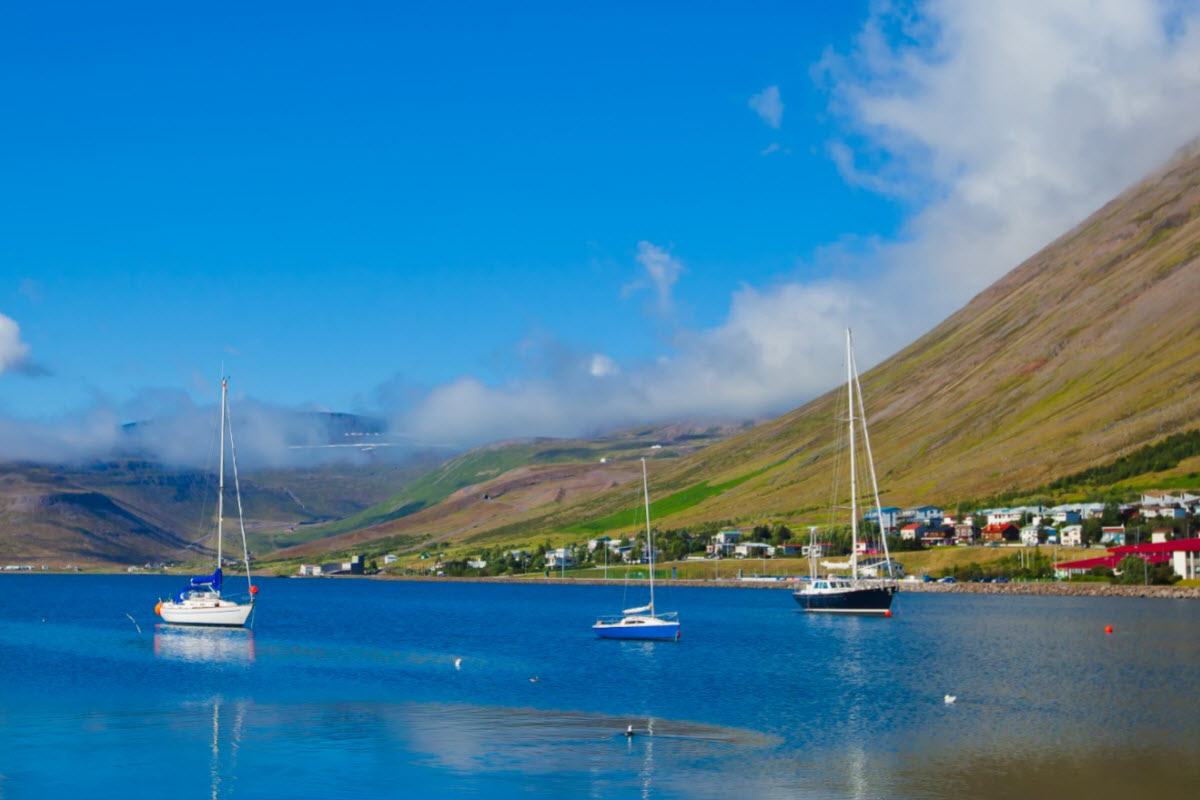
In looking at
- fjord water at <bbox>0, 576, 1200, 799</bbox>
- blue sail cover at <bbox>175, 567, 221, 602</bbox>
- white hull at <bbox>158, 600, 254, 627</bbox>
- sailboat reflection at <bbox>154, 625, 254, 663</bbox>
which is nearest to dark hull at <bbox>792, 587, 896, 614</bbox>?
fjord water at <bbox>0, 576, 1200, 799</bbox>

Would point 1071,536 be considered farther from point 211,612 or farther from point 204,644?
point 204,644

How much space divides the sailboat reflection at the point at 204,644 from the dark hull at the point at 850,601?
2316 inches

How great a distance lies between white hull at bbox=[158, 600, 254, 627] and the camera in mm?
105750

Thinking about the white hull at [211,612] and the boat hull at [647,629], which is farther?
the white hull at [211,612]

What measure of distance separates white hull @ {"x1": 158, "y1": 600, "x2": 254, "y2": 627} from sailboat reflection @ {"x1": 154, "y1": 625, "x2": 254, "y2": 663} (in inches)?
42.2

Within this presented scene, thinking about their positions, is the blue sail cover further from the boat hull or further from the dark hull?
the dark hull

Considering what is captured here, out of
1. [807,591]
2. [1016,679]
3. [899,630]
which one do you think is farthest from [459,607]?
[1016,679]

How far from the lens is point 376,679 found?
228 ft

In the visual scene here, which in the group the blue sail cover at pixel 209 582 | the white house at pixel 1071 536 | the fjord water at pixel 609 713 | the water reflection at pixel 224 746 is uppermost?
the white house at pixel 1071 536

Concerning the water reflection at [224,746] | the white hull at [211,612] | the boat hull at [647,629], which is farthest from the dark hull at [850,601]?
the water reflection at [224,746]

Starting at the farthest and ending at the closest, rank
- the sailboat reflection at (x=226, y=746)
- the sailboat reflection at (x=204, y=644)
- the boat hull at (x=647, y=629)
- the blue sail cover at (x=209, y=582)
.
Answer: the blue sail cover at (x=209, y=582) → the boat hull at (x=647, y=629) → the sailboat reflection at (x=204, y=644) → the sailboat reflection at (x=226, y=746)

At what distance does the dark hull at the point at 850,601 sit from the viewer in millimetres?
Result: 121438

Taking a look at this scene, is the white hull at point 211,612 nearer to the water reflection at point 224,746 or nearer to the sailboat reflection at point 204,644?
the sailboat reflection at point 204,644

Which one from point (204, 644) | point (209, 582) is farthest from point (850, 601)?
point (204, 644)
